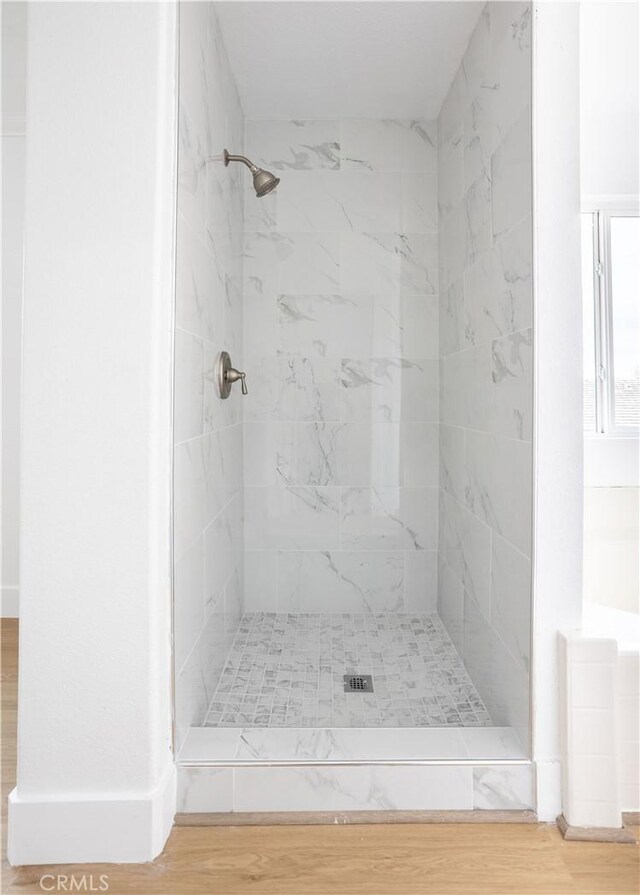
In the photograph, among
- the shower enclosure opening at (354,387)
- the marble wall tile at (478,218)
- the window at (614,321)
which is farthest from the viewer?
the window at (614,321)

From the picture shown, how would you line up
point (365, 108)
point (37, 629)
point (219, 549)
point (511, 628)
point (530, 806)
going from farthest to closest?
point (365, 108) → point (219, 549) → point (511, 628) → point (530, 806) → point (37, 629)

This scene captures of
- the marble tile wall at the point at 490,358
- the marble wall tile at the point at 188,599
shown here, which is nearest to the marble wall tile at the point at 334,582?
the marble tile wall at the point at 490,358

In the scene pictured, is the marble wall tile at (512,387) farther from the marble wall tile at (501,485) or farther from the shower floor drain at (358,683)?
the shower floor drain at (358,683)

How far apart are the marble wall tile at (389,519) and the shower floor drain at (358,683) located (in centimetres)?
71

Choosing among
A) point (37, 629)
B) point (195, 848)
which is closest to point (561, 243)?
point (37, 629)

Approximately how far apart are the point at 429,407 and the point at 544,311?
1.18 metres

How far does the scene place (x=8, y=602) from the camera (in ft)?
8.98

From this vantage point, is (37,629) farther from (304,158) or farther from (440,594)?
(304,158)

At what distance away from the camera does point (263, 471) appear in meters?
2.56

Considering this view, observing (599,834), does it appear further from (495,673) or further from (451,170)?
(451,170)

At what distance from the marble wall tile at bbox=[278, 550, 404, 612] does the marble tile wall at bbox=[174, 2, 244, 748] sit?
33cm

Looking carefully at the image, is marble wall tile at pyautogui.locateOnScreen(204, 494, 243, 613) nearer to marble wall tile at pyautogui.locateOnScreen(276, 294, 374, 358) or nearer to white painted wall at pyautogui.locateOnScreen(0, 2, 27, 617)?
marble wall tile at pyautogui.locateOnScreen(276, 294, 374, 358)

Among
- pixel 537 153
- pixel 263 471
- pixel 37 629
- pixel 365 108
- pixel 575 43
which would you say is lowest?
pixel 37 629

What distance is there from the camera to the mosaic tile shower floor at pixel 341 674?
65.4 inches
